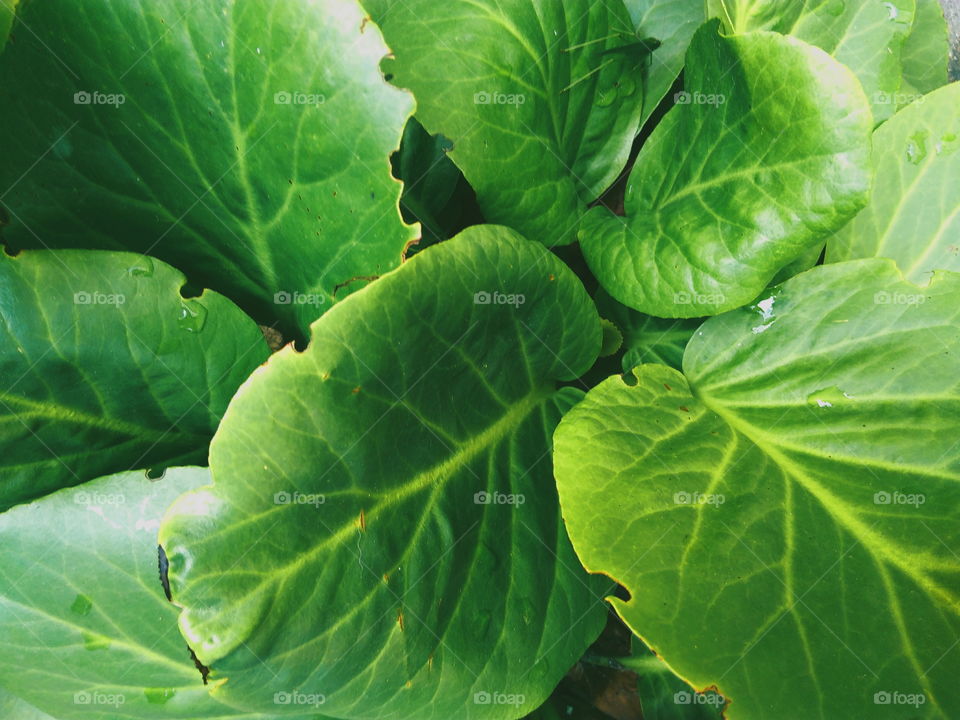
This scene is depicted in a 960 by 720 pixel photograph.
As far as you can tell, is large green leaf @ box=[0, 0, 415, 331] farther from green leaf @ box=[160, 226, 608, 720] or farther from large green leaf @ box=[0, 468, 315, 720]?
large green leaf @ box=[0, 468, 315, 720]

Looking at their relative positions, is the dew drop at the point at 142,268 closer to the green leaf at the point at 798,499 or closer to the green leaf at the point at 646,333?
the green leaf at the point at 798,499

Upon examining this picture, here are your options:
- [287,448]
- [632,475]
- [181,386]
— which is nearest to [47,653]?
[181,386]

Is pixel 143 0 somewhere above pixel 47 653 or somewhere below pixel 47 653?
above

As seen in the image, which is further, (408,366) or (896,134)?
(896,134)

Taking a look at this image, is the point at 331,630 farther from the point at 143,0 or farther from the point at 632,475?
the point at 143,0

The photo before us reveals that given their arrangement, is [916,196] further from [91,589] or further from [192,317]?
[91,589]

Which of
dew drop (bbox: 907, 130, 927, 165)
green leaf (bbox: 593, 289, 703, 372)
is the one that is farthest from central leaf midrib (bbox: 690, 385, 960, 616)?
dew drop (bbox: 907, 130, 927, 165)
